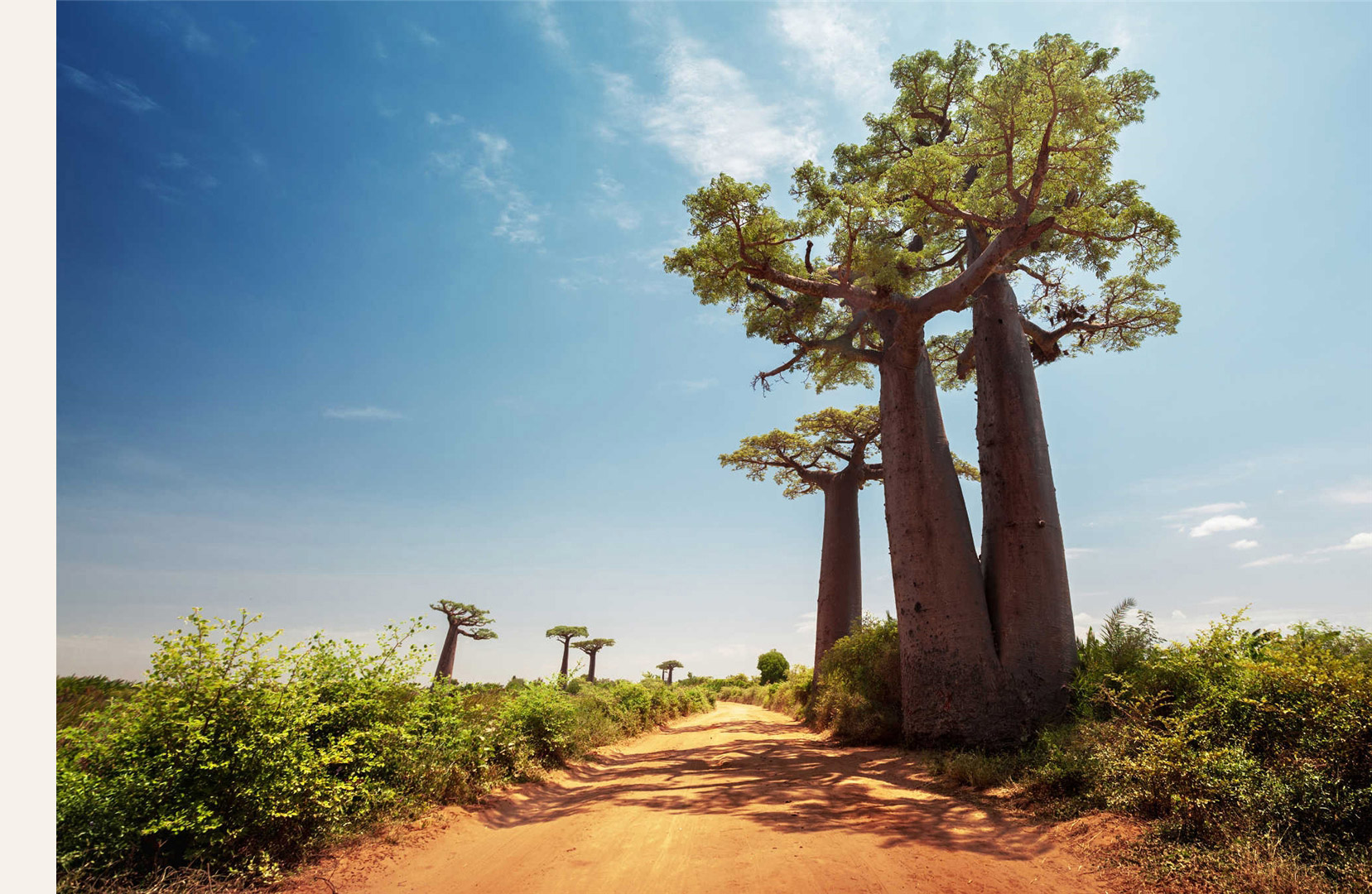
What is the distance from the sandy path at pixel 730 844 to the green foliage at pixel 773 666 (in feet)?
63.1

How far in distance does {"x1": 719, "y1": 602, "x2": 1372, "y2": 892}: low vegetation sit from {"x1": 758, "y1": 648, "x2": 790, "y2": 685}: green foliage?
756 inches

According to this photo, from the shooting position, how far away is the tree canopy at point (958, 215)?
7070 millimetres

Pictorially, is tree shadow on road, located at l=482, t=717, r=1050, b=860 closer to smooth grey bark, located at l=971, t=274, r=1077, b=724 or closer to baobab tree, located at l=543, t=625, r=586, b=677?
smooth grey bark, located at l=971, t=274, r=1077, b=724

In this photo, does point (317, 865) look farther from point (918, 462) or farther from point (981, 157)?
point (981, 157)

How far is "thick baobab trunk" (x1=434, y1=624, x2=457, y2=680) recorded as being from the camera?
24.1 m

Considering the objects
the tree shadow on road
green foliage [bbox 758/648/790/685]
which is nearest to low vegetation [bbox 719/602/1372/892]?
the tree shadow on road

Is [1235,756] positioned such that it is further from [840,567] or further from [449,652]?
[449,652]

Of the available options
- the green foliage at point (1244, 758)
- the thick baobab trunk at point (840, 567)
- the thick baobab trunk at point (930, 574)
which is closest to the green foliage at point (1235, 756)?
the green foliage at point (1244, 758)

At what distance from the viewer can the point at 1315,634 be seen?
20.9 ft

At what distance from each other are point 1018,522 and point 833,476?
802 cm

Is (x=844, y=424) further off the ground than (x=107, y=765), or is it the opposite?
(x=844, y=424)

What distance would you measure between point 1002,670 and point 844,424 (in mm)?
9067

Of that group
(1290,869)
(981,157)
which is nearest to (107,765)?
(1290,869)

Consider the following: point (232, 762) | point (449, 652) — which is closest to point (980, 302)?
point (232, 762)
